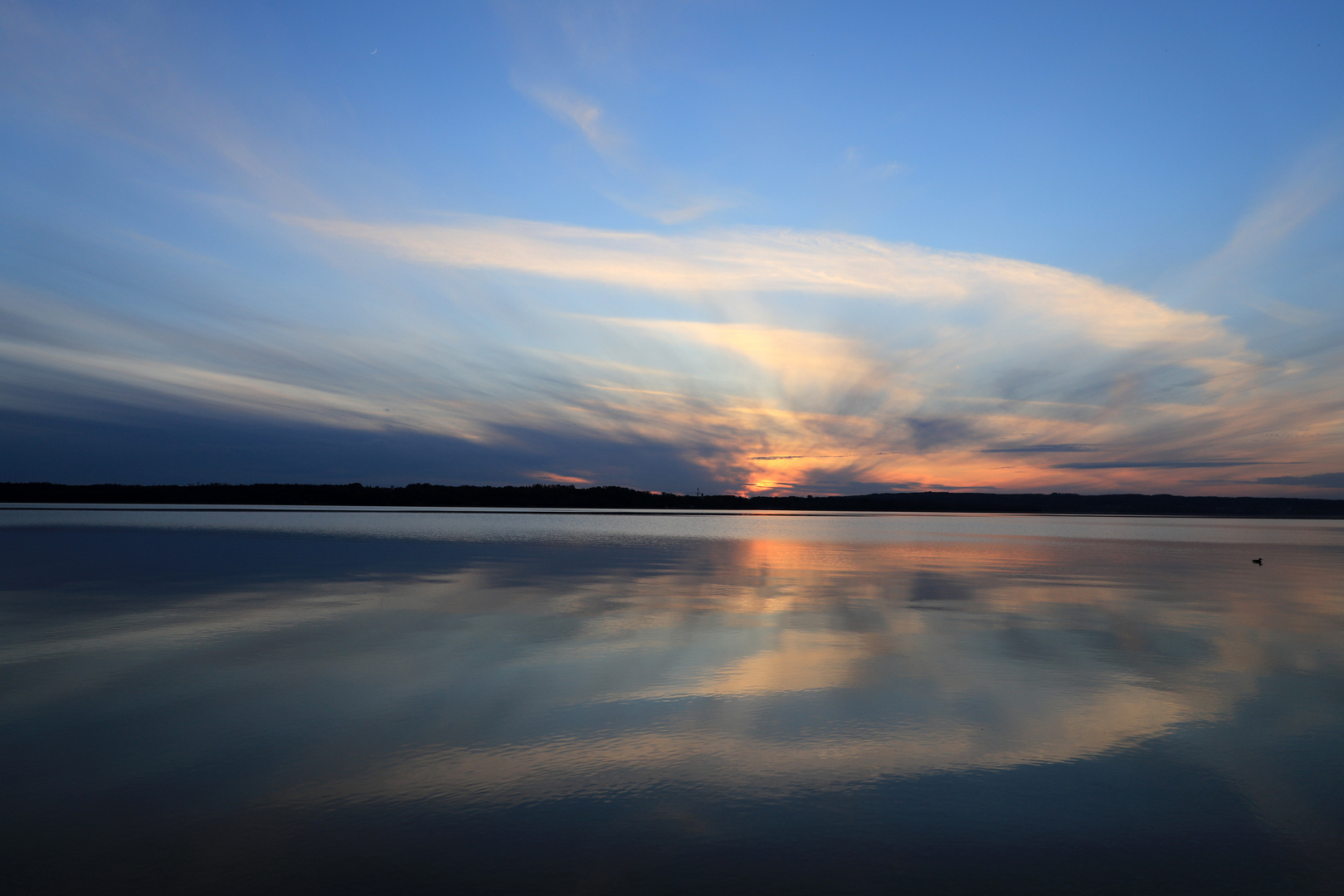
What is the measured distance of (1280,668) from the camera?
1084 centimetres

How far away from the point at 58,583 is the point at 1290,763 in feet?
81.6

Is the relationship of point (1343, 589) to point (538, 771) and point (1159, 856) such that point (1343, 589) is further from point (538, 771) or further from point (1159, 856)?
point (538, 771)

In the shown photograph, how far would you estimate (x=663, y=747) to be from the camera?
23.6 ft

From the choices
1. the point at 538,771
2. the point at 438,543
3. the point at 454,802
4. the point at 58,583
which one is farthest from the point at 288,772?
the point at 438,543

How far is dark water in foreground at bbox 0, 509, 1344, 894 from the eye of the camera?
4.90m

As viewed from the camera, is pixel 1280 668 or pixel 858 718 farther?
pixel 1280 668

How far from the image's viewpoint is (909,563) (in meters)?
29.7

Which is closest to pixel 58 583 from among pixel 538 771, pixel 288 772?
pixel 288 772

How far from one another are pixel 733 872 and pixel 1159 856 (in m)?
3.00

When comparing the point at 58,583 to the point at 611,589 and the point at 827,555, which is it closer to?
the point at 611,589

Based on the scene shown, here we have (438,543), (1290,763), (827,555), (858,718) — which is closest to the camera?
(1290,763)

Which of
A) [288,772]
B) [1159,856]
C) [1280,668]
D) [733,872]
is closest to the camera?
[733,872]

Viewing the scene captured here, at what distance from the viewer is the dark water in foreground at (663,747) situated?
490 cm

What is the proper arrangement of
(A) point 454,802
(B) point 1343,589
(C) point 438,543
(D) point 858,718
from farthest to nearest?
(C) point 438,543 → (B) point 1343,589 → (D) point 858,718 → (A) point 454,802
